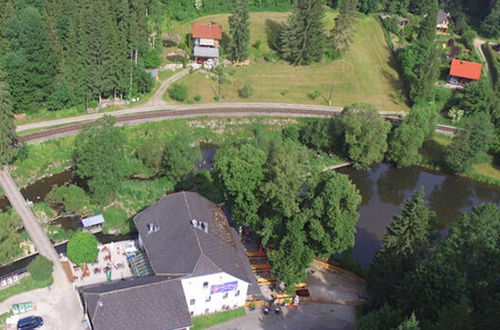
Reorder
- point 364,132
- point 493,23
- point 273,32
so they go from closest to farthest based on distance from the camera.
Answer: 1. point 364,132
2. point 273,32
3. point 493,23

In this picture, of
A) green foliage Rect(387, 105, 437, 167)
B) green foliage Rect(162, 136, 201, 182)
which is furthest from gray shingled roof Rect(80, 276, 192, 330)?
green foliage Rect(387, 105, 437, 167)

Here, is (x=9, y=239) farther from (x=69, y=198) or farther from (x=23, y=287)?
(x=69, y=198)

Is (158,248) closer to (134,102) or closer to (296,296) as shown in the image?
(296,296)

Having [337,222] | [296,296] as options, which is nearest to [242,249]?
[296,296]

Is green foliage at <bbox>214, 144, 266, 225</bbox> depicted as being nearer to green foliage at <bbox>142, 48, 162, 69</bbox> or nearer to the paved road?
the paved road

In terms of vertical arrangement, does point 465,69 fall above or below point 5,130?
above

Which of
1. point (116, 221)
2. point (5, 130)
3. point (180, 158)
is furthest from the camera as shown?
point (180, 158)

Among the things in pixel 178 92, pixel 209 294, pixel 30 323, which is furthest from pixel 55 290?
pixel 178 92
